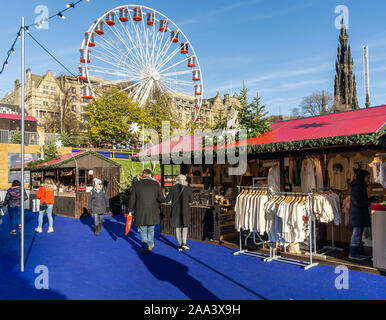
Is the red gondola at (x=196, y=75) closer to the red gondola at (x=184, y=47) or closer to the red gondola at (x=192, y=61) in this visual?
the red gondola at (x=192, y=61)

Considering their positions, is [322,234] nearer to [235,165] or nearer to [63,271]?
[235,165]

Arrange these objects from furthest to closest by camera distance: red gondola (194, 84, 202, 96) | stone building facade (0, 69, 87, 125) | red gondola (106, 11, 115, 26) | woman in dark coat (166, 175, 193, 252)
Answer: stone building facade (0, 69, 87, 125) < red gondola (194, 84, 202, 96) < red gondola (106, 11, 115, 26) < woman in dark coat (166, 175, 193, 252)

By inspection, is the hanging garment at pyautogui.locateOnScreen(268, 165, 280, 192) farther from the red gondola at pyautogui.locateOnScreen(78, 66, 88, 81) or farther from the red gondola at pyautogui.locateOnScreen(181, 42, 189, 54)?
the red gondola at pyautogui.locateOnScreen(181, 42, 189, 54)

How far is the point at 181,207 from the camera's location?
7.75m

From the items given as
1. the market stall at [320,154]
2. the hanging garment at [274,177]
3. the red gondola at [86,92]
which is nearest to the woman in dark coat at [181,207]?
the market stall at [320,154]

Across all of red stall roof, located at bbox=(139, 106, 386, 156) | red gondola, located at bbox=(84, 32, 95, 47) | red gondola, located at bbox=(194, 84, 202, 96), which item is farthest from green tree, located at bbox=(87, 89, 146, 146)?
red stall roof, located at bbox=(139, 106, 386, 156)

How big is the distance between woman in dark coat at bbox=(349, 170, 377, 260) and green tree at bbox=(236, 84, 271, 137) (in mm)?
2762

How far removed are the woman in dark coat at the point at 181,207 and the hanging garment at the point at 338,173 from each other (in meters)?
3.63

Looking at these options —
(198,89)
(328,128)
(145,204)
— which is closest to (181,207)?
(145,204)

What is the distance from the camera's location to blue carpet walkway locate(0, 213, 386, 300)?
4.92m

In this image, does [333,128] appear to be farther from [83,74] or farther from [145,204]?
[83,74]

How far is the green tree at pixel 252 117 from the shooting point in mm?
8609
